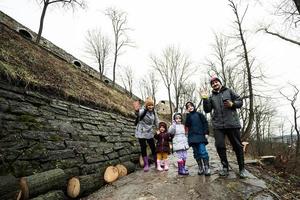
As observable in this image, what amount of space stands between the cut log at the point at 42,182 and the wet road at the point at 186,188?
2.29 ft

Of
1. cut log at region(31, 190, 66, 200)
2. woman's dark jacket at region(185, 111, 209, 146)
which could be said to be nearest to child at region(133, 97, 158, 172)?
woman's dark jacket at region(185, 111, 209, 146)

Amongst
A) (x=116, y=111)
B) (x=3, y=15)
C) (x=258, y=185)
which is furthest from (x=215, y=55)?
(x=258, y=185)

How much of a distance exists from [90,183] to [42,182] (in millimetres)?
1177

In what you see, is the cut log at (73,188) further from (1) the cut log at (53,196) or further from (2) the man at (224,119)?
(2) the man at (224,119)

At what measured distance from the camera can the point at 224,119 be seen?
4605mm

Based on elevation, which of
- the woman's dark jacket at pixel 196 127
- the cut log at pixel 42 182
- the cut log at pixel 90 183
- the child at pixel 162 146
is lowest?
the cut log at pixel 90 183

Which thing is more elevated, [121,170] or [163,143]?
[163,143]

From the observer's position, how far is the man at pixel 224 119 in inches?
178

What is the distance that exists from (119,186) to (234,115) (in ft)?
8.99

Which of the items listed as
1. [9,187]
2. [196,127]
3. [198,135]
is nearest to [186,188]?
[198,135]

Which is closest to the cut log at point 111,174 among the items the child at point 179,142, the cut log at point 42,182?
the cut log at point 42,182

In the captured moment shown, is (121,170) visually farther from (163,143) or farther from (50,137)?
(50,137)

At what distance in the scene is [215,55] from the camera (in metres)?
18.8

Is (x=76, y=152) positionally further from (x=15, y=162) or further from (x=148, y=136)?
(x=148, y=136)
